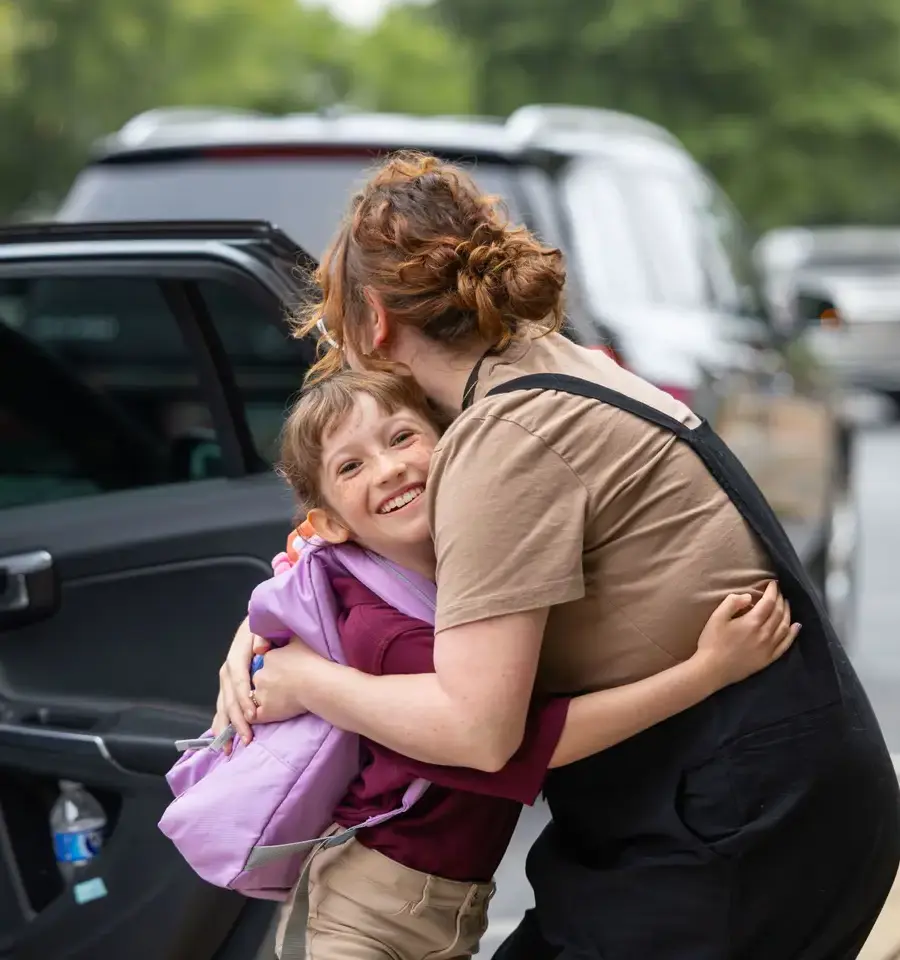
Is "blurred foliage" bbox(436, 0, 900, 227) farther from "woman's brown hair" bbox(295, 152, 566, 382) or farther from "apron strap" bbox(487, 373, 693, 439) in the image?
"apron strap" bbox(487, 373, 693, 439)

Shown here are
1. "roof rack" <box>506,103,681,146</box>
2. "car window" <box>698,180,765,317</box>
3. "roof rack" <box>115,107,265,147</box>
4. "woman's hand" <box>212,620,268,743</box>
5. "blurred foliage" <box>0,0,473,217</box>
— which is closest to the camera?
"woman's hand" <box>212,620,268,743</box>

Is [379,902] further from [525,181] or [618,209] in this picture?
[618,209]

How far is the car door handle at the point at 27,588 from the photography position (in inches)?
122

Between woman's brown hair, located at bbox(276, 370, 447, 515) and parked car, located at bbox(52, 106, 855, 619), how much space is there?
2.18 m

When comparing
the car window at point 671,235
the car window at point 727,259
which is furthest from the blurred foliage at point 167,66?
the car window at point 671,235

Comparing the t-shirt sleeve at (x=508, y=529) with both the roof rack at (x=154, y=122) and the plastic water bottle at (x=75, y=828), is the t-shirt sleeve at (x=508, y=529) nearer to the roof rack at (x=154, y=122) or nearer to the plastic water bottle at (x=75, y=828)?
the plastic water bottle at (x=75, y=828)

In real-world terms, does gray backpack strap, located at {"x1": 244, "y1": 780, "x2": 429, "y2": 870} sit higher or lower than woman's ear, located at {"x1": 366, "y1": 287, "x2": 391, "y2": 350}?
lower

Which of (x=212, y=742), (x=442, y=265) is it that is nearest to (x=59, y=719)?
(x=212, y=742)

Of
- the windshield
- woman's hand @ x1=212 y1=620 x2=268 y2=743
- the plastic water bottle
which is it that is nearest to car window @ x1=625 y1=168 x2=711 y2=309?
the windshield

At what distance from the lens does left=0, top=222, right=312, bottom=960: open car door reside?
283cm

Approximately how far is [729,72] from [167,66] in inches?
345

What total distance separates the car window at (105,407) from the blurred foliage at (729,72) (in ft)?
73.2

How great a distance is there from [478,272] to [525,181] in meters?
2.98

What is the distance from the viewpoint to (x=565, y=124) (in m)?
5.94
